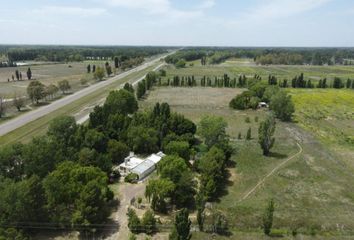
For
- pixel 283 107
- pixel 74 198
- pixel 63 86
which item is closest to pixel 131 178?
pixel 74 198

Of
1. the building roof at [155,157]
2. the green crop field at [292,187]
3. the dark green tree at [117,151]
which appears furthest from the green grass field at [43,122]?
the green crop field at [292,187]

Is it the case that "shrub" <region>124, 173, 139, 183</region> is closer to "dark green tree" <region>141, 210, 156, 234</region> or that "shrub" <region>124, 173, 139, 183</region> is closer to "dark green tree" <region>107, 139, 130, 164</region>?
"dark green tree" <region>107, 139, 130, 164</region>

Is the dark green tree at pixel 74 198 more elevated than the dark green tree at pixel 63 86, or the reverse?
the dark green tree at pixel 63 86

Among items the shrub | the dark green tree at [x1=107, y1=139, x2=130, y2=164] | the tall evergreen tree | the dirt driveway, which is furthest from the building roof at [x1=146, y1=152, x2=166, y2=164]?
the tall evergreen tree

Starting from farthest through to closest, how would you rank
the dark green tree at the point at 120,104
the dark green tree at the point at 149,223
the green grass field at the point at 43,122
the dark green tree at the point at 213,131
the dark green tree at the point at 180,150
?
the dark green tree at the point at 120,104 → the green grass field at the point at 43,122 → the dark green tree at the point at 213,131 → the dark green tree at the point at 180,150 → the dark green tree at the point at 149,223

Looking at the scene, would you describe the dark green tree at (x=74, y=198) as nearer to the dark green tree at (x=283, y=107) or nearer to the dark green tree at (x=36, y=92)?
the dark green tree at (x=283, y=107)

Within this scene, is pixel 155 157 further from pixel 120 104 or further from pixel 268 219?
pixel 120 104
